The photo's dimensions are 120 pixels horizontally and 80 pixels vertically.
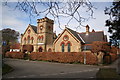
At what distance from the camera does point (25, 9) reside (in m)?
3.45

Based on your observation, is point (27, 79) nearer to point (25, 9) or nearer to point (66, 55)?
point (25, 9)

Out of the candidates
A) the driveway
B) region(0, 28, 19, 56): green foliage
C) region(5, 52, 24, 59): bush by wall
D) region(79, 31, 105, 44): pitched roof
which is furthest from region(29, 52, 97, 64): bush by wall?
region(79, 31, 105, 44): pitched roof

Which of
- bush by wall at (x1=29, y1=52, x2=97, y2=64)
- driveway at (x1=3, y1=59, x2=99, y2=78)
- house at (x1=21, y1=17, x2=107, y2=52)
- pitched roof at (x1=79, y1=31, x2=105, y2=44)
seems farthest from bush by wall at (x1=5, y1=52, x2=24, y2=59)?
pitched roof at (x1=79, y1=31, x2=105, y2=44)

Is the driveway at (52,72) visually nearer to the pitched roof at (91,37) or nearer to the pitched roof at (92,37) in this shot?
the pitched roof at (92,37)

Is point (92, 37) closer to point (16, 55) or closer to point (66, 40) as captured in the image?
point (66, 40)

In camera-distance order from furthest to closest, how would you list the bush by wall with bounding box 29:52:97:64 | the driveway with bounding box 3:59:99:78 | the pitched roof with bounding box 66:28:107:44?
the pitched roof with bounding box 66:28:107:44 → the bush by wall with bounding box 29:52:97:64 → the driveway with bounding box 3:59:99:78

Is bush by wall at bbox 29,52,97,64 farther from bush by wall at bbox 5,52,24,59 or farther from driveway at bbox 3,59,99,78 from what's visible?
bush by wall at bbox 5,52,24,59

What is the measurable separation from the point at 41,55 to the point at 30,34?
18.3 metres

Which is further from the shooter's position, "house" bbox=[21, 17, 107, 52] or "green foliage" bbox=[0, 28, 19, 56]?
"house" bbox=[21, 17, 107, 52]

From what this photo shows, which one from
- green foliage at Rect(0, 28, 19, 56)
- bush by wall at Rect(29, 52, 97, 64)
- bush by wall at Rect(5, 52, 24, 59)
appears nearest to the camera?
bush by wall at Rect(29, 52, 97, 64)

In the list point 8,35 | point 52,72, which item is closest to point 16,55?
point 8,35

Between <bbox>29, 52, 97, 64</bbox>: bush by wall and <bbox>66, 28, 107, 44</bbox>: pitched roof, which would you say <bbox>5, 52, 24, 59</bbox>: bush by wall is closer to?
<bbox>29, 52, 97, 64</bbox>: bush by wall

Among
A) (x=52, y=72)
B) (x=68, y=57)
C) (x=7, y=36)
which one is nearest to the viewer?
(x=52, y=72)

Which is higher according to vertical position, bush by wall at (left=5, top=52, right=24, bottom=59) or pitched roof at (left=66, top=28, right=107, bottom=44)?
pitched roof at (left=66, top=28, right=107, bottom=44)
